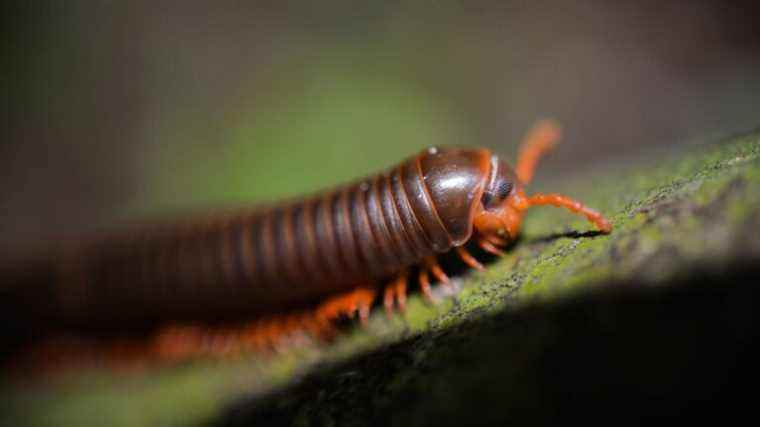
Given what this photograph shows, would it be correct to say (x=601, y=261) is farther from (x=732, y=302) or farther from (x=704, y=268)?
(x=732, y=302)

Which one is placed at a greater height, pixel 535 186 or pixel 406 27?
pixel 406 27

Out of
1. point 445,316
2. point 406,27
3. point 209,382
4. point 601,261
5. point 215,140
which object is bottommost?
point 209,382

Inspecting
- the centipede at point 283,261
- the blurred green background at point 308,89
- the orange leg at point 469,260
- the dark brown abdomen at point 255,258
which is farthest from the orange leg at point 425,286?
the blurred green background at point 308,89

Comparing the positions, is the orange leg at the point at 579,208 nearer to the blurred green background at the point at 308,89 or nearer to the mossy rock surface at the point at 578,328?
the mossy rock surface at the point at 578,328

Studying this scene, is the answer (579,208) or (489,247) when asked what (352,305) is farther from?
(579,208)

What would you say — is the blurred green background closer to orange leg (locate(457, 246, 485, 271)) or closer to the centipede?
the centipede

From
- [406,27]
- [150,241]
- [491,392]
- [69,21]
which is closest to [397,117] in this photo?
[406,27]
